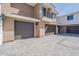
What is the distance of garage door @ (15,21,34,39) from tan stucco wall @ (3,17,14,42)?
1.09 m

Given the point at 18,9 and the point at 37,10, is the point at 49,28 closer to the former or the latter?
the point at 37,10

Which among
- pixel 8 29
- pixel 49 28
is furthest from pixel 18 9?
pixel 49 28

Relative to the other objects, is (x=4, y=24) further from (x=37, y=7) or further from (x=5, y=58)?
(x=37, y=7)

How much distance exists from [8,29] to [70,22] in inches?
→ 821

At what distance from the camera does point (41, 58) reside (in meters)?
5.13

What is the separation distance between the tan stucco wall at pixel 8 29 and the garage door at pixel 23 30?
1091mm

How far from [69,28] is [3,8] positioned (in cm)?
2338

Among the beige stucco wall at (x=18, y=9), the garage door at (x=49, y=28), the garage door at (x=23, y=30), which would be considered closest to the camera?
the beige stucco wall at (x=18, y=9)

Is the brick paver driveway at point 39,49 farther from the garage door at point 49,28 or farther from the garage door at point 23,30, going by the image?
the garage door at point 49,28

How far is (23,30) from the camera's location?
12.7m

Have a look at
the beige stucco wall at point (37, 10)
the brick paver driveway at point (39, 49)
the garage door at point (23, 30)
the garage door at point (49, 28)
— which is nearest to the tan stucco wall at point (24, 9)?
the beige stucco wall at point (37, 10)

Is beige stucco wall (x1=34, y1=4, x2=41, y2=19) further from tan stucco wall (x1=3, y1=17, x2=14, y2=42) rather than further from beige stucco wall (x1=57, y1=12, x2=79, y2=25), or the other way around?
beige stucco wall (x1=57, y1=12, x2=79, y2=25)

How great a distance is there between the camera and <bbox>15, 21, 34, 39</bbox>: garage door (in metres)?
11.7

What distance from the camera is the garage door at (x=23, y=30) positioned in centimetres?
1170
